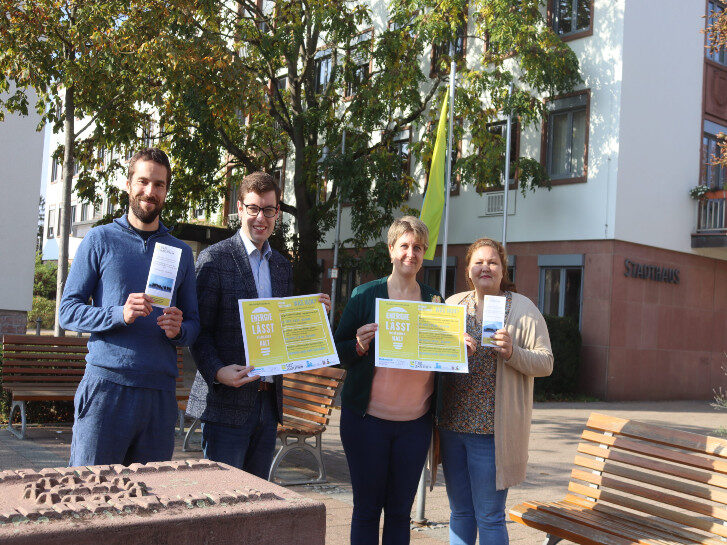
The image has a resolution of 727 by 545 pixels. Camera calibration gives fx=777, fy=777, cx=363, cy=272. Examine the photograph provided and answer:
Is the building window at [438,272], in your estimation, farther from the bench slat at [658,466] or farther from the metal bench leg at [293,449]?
the bench slat at [658,466]

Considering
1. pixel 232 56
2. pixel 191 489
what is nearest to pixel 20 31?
pixel 232 56

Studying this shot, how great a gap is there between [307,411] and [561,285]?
13.1m

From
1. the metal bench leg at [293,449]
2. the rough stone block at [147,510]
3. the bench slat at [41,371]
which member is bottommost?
the metal bench leg at [293,449]

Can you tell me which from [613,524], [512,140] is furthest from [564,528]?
[512,140]

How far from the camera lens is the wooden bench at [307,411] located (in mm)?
7002

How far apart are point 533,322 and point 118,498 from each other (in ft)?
8.08

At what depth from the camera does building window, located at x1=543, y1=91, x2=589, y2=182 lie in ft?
63.1

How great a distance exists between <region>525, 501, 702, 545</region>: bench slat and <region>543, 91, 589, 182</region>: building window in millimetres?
15197

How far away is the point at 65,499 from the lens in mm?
2350

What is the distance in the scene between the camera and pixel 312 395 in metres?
7.58

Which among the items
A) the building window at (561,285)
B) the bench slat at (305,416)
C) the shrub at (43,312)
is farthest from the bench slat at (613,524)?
the shrub at (43,312)

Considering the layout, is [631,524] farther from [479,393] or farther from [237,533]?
[237,533]

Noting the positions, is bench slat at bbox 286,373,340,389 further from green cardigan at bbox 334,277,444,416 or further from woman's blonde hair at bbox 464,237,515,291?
woman's blonde hair at bbox 464,237,515,291

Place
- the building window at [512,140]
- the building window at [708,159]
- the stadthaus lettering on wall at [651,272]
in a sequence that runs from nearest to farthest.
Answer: the stadthaus lettering on wall at [651,272]
the building window at [512,140]
the building window at [708,159]
